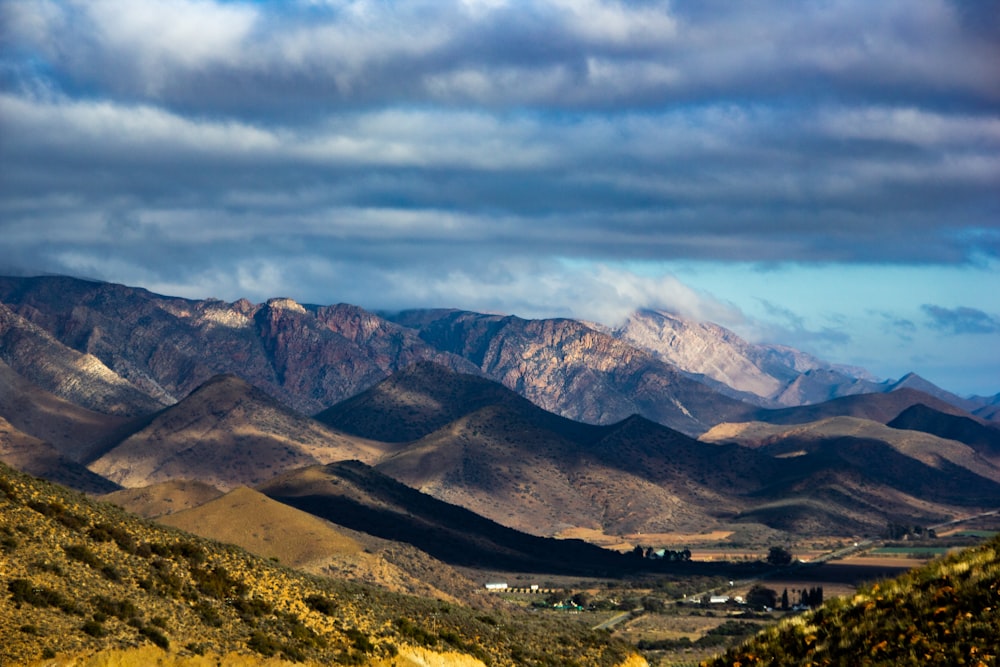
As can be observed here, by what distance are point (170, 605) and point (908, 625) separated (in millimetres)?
37362

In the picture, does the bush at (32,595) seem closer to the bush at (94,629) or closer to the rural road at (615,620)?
the bush at (94,629)

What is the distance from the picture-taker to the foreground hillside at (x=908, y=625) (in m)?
33.2

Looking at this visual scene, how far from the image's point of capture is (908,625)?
1362 inches

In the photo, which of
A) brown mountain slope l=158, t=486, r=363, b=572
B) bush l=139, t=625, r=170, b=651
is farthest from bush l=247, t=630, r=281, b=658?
brown mountain slope l=158, t=486, r=363, b=572

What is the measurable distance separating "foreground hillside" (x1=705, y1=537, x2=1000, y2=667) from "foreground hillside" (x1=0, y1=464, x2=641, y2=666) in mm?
27585

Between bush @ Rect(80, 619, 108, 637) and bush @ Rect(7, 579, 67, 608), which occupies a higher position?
bush @ Rect(7, 579, 67, 608)

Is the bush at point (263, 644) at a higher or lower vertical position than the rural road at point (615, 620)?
higher

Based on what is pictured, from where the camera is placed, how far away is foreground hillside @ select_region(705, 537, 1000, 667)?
3322cm

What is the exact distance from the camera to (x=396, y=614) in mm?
79250

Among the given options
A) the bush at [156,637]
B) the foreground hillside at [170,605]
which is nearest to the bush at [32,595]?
the foreground hillside at [170,605]

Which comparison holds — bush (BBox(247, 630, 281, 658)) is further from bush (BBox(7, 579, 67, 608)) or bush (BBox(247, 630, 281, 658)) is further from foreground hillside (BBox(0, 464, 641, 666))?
bush (BBox(7, 579, 67, 608))

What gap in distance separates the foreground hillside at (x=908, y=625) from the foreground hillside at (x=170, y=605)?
2759cm

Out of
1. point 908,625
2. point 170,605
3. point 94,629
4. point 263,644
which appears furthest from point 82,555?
point 908,625

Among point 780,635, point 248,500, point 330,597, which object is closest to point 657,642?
point 248,500
